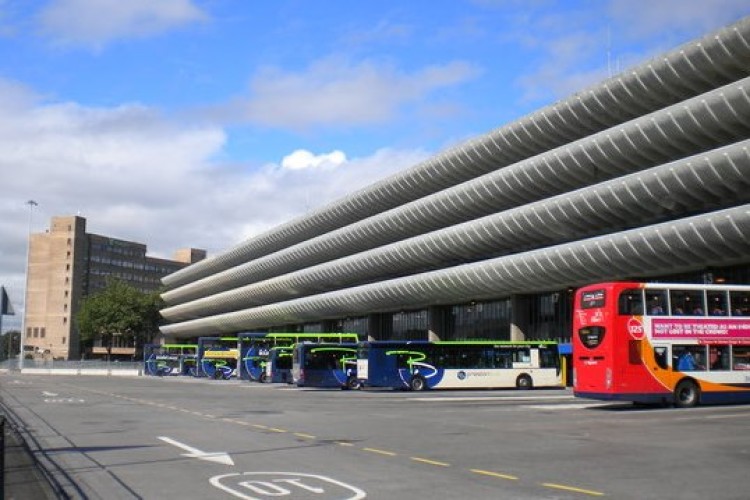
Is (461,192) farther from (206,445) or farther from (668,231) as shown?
(206,445)

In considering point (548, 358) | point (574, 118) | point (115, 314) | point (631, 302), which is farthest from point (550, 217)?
point (115, 314)

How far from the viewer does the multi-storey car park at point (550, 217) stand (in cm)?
4619

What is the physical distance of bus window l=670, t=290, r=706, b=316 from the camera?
27.1 m

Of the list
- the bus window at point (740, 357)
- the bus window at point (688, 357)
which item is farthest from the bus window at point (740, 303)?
the bus window at point (688, 357)

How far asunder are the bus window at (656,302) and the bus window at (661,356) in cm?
119

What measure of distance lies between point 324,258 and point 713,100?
184 ft

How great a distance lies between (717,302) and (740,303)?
1.07 metres

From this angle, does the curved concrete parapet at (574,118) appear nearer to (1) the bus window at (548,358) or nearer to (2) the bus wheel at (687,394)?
(1) the bus window at (548,358)

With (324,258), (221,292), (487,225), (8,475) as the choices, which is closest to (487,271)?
(487,225)

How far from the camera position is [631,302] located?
26.3 metres

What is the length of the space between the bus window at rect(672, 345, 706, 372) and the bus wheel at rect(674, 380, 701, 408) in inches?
21.2

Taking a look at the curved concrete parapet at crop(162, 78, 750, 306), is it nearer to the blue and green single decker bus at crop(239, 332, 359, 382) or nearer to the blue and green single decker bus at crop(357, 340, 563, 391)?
the blue and green single decker bus at crop(357, 340, 563, 391)

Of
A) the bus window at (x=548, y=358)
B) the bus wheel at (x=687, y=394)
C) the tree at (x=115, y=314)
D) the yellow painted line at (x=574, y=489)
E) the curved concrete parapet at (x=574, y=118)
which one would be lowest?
the yellow painted line at (x=574, y=489)

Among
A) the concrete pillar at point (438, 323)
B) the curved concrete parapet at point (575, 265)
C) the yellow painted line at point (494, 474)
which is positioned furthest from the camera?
the concrete pillar at point (438, 323)
